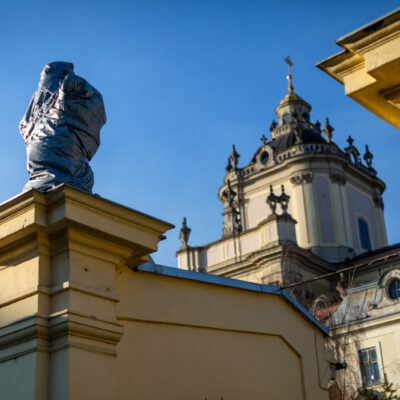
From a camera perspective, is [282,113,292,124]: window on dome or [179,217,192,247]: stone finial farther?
[282,113,292,124]: window on dome

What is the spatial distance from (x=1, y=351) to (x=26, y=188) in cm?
178

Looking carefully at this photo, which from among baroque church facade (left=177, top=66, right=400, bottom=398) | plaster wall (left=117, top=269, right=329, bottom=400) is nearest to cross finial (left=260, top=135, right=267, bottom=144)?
baroque church facade (left=177, top=66, right=400, bottom=398)

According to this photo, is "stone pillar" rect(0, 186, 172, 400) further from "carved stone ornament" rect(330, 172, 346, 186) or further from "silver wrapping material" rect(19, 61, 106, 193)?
"carved stone ornament" rect(330, 172, 346, 186)

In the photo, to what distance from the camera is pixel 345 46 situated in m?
6.52

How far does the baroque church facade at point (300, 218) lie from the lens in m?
43.0

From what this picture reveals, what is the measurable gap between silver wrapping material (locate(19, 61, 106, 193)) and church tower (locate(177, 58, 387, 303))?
32961mm

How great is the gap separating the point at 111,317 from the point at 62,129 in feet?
7.42

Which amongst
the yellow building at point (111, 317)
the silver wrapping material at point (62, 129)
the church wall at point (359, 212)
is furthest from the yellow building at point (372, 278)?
the church wall at point (359, 212)

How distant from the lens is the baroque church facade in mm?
42969

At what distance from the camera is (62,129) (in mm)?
8500

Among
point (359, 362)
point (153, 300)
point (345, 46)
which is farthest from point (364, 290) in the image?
Result: point (345, 46)

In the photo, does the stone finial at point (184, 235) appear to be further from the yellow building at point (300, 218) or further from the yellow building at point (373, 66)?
the yellow building at point (373, 66)

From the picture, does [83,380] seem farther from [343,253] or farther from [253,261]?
[343,253]

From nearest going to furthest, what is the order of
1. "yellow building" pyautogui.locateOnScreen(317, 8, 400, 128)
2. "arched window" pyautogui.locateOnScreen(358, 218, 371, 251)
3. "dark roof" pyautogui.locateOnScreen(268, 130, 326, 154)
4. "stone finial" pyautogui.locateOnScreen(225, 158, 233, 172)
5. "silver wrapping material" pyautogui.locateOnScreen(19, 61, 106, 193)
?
1. "yellow building" pyautogui.locateOnScreen(317, 8, 400, 128)
2. "silver wrapping material" pyautogui.locateOnScreen(19, 61, 106, 193)
3. "arched window" pyautogui.locateOnScreen(358, 218, 371, 251)
4. "dark roof" pyautogui.locateOnScreen(268, 130, 326, 154)
5. "stone finial" pyautogui.locateOnScreen(225, 158, 233, 172)
